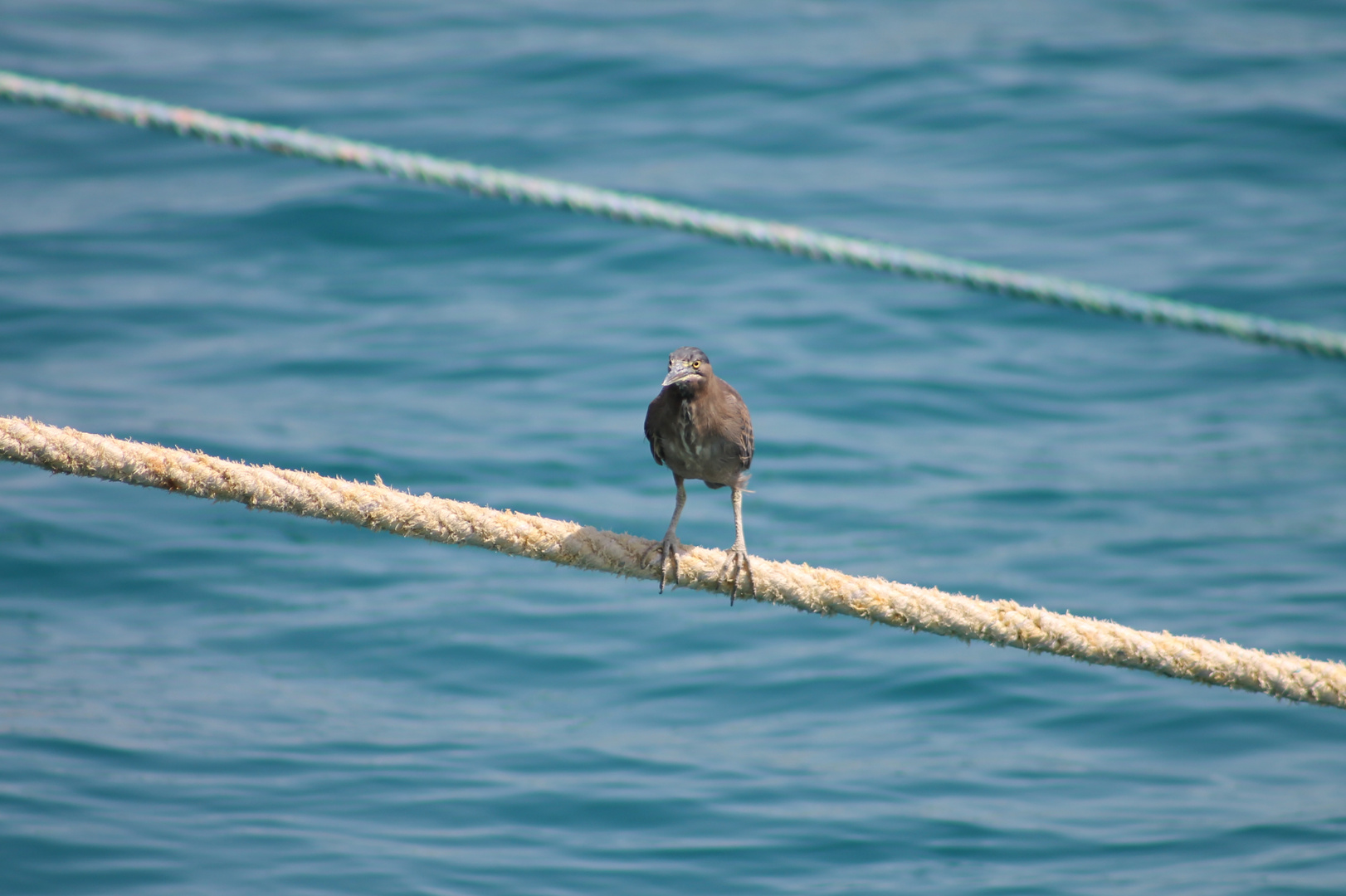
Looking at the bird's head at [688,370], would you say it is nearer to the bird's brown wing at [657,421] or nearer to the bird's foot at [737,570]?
the bird's brown wing at [657,421]

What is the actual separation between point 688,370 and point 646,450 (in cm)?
445

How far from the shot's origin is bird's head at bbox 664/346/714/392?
418cm

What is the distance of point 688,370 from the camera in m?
4.20

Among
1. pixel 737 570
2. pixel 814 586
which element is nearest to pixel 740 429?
pixel 737 570

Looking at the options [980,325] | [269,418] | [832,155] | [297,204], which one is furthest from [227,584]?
[832,155]

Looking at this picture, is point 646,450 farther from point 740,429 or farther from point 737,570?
point 737,570

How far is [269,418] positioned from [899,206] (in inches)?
196

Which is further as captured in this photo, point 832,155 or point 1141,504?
point 832,155

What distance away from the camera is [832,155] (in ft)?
38.1

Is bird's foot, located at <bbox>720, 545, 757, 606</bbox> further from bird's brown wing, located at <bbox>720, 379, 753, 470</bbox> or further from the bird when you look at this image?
bird's brown wing, located at <bbox>720, 379, 753, 470</bbox>

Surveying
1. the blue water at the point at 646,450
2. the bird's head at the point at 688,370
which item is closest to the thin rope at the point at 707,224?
the blue water at the point at 646,450

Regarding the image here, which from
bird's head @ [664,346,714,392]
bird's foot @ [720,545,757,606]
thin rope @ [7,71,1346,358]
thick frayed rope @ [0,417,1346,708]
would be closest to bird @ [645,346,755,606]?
bird's head @ [664,346,714,392]

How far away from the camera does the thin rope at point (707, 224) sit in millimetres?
6352

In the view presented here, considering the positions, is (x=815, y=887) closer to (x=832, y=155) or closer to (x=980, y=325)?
(x=980, y=325)
